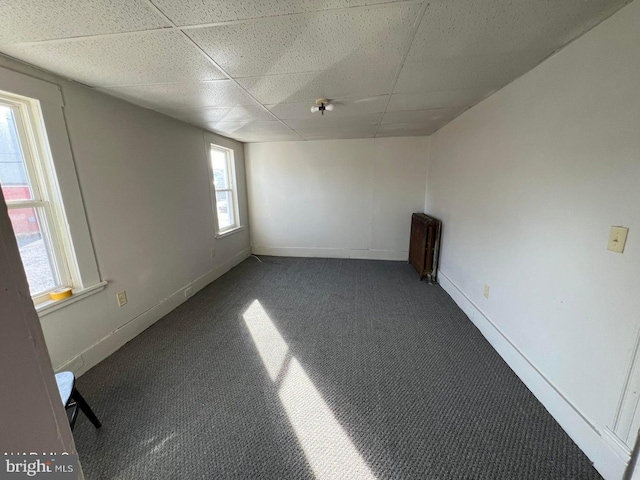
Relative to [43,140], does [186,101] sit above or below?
above

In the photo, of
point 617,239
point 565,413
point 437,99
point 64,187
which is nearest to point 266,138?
point 437,99

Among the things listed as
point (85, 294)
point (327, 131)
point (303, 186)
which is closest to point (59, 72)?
point (85, 294)

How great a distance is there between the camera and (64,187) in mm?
1755

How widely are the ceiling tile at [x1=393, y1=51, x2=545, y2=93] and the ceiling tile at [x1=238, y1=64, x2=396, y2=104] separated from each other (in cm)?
14

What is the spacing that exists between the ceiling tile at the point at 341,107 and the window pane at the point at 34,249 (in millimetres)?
1937

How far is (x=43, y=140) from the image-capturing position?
5.45ft

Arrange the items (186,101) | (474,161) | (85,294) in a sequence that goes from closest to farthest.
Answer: (85,294) < (186,101) < (474,161)

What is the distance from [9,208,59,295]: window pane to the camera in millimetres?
1633

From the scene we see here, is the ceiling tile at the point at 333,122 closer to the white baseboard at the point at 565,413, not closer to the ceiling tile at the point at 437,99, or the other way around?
the ceiling tile at the point at 437,99

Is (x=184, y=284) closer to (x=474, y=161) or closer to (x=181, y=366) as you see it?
(x=181, y=366)

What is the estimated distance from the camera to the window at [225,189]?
3926mm

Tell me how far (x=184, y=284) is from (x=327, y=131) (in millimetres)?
2726

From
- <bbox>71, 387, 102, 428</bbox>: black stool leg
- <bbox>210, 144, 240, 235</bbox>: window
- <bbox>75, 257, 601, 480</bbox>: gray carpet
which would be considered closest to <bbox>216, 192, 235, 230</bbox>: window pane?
<bbox>210, 144, 240, 235</bbox>: window

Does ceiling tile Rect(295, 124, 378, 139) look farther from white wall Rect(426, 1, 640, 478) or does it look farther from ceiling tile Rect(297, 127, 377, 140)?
white wall Rect(426, 1, 640, 478)
